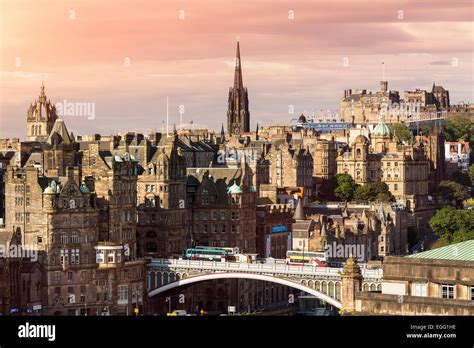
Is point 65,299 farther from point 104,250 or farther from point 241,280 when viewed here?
point 241,280

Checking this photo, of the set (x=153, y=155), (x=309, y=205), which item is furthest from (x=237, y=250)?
(x=309, y=205)

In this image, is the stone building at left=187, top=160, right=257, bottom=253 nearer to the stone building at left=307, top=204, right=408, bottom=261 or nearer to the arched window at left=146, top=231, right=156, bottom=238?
the arched window at left=146, top=231, right=156, bottom=238

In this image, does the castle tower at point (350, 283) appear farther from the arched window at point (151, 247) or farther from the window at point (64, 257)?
the arched window at point (151, 247)

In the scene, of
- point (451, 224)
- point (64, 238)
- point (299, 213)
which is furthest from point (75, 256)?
point (451, 224)

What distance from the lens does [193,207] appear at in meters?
153

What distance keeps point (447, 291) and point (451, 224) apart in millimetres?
114638

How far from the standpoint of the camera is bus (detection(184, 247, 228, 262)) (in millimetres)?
141375

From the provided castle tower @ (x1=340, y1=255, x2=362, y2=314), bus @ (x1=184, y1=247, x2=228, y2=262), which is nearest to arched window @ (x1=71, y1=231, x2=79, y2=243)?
bus @ (x1=184, y1=247, x2=228, y2=262)

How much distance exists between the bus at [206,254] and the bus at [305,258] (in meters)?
5.63

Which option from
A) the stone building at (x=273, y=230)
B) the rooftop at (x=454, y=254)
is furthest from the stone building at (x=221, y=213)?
the rooftop at (x=454, y=254)

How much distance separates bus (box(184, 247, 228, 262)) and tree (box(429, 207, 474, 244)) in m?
45.8

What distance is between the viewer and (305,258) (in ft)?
481

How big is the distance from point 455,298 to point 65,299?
2427 inches

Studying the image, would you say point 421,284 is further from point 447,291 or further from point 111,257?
point 111,257
